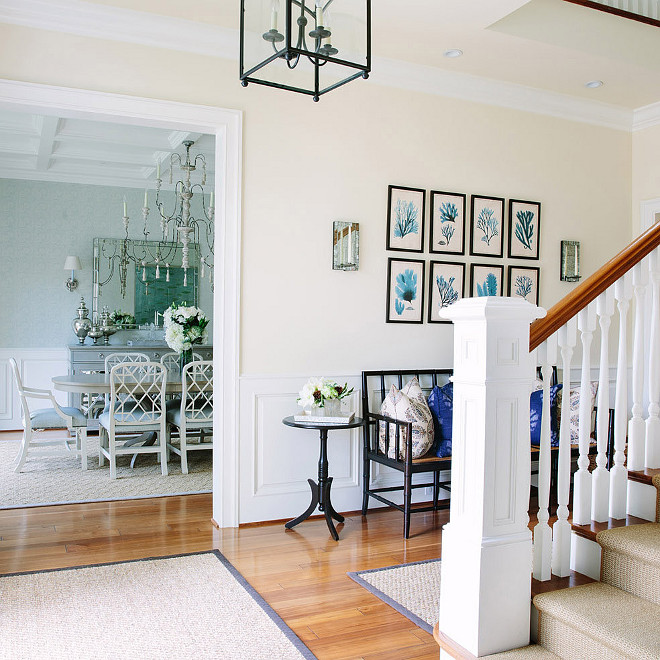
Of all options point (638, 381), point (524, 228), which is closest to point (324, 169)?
point (524, 228)

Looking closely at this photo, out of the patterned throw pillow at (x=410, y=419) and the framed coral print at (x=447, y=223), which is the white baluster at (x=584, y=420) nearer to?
the patterned throw pillow at (x=410, y=419)

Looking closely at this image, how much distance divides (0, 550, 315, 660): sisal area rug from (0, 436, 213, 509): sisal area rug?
1.48 m

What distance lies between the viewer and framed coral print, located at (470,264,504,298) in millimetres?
4977

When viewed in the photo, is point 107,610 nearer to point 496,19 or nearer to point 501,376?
point 501,376

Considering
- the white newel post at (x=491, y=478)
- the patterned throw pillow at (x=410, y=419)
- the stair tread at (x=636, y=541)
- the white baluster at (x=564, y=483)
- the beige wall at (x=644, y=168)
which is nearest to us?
the white newel post at (x=491, y=478)

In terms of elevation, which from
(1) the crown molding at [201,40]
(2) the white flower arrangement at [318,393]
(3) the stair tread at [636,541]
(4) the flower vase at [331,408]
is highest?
(1) the crown molding at [201,40]

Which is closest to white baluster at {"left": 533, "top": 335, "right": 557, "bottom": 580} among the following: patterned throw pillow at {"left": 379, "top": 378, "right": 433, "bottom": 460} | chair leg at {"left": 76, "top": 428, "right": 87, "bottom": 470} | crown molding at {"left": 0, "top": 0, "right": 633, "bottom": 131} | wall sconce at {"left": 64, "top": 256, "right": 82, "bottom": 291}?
patterned throw pillow at {"left": 379, "top": 378, "right": 433, "bottom": 460}

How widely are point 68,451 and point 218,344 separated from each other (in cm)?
261

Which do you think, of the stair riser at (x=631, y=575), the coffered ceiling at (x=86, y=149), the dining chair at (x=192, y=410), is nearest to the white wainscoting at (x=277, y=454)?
the dining chair at (x=192, y=410)

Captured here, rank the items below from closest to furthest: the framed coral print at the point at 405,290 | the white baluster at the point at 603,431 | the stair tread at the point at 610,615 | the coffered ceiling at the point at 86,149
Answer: the stair tread at the point at 610,615, the white baluster at the point at 603,431, the framed coral print at the point at 405,290, the coffered ceiling at the point at 86,149

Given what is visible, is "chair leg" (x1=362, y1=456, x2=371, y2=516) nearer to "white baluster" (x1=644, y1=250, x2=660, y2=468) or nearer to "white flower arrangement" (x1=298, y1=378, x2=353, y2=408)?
"white flower arrangement" (x1=298, y1=378, x2=353, y2=408)

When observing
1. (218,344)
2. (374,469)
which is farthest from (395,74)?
(374,469)

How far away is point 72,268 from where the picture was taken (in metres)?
7.75

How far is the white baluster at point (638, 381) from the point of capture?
259cm
